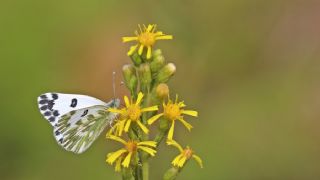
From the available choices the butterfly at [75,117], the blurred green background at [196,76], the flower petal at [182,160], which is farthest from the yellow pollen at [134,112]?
the blurred green background at [196,76]

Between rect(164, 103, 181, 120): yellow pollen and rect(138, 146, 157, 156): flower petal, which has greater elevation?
rect(164, 103, 181, 120): yellow pollen

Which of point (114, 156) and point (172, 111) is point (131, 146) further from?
point (172, 111)

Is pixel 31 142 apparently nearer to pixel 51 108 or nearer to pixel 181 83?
pixel 181 83

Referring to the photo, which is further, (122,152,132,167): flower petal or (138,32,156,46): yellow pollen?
(138,32,156,46): yellow pollen

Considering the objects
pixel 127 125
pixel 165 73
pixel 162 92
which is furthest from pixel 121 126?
pixel 165 73

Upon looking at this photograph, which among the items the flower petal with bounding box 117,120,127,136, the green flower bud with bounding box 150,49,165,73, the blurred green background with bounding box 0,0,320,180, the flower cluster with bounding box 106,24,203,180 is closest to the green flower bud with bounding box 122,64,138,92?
the flower cluster with bounding box 106,24,203,180

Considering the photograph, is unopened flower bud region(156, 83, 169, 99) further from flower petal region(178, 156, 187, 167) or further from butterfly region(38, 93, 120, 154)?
flower petal region(178, 156, 187, 167)

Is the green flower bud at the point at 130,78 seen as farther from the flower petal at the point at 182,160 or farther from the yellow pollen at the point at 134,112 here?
the flower petal at the point at 182,160
